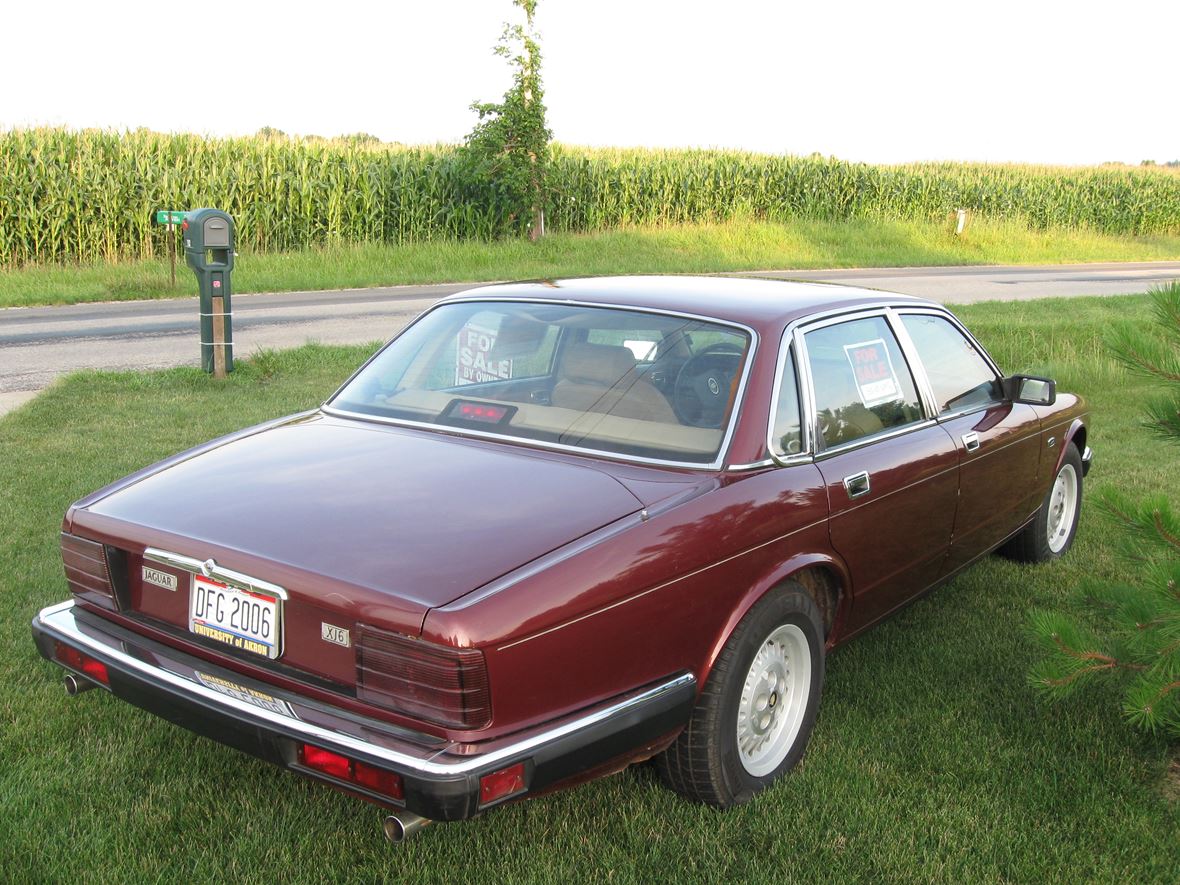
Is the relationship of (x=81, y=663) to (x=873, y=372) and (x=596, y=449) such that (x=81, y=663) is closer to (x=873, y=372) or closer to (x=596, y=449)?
(x=596, y=449)

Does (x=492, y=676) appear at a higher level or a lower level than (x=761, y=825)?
higher

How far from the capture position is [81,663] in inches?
121

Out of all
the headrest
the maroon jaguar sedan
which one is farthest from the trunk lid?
the headrest

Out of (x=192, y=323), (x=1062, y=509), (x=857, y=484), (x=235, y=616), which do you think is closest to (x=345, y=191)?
(x=192, y=323)

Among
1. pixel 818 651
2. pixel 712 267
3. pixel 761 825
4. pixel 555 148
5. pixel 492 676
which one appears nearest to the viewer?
pixel 492 676

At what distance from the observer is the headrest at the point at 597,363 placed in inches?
143

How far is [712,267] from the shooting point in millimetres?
21672

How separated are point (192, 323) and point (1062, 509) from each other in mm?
10618

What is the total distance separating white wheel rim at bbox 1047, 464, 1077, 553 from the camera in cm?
566

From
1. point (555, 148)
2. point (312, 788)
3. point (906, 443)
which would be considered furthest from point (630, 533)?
point (555, 148)

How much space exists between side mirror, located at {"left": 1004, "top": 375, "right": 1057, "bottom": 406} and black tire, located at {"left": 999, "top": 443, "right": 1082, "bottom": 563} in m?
0.72

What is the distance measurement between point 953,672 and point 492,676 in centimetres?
239

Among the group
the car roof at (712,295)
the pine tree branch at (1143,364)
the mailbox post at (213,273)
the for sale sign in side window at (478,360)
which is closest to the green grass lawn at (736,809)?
the pine tree branch at (1143,364)

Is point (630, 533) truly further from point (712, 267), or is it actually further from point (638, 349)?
point (712, 267)
